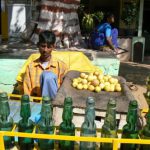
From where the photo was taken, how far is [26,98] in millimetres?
2168

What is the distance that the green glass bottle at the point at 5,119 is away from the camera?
2126mm

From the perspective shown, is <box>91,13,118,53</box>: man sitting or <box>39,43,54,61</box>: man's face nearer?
<box>39,43,54,61</box>: man's face

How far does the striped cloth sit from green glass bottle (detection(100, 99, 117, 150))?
18.2ft

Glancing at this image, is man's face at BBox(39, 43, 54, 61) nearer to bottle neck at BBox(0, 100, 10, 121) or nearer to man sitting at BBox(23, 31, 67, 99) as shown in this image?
man sitting at BBox(23, 31, 67, 99)

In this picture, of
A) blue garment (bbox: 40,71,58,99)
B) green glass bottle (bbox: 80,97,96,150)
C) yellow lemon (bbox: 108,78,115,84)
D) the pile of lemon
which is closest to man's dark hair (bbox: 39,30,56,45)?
blue garment (bbox: 40,71,58,99)

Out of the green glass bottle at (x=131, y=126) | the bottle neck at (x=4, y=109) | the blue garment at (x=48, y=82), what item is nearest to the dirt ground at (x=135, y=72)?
the blue garment at (x=48, y=82)

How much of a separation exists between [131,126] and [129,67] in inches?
347

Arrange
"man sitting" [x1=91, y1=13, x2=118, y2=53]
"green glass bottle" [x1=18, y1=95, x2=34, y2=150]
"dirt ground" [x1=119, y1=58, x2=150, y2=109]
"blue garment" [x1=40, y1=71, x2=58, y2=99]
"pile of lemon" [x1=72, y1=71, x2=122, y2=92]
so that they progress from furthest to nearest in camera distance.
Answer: "dirt ground" [x1=119, y1=58, x2=150, y2=109] < "man sitting" [x1=91, y1=13, x2=118, y2=53] < "blue garment" [x1=40, y1=71, x2=58, y2=99] < "pile of lemon" [x1=72, y1=71, x2=122, y2=92] < "green glass bottle" [x1=18, y1=95, x2=34, y2=150]

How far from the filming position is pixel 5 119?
218cm

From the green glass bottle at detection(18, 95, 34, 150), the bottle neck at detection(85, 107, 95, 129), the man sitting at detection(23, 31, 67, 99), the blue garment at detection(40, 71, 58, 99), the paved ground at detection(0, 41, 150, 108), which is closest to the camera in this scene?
the bottle neck at detection(85, 107, 95, 129)

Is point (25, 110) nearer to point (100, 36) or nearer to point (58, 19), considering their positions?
point (58, 19)

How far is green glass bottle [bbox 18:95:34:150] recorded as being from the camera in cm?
217

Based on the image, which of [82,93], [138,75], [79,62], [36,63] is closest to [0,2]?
[138,75]

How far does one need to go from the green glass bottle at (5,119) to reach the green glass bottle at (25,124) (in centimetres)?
5
